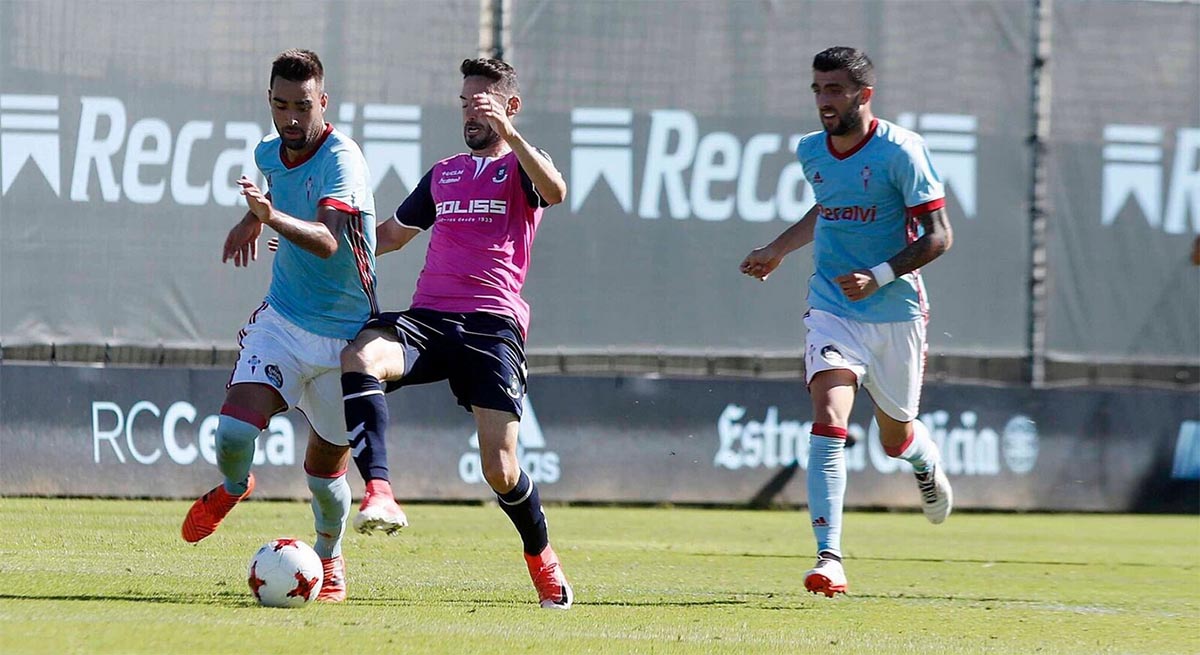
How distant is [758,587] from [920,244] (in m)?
1.74

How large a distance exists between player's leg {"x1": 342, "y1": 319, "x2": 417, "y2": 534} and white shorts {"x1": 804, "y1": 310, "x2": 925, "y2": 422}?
2019 millimetres

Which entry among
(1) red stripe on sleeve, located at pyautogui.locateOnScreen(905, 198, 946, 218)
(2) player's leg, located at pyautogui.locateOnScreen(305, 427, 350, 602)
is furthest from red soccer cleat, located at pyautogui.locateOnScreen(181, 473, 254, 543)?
(1) red stripe on sleeve, located at pyautogui.locateOnScreen(905, 198, 946, 218)

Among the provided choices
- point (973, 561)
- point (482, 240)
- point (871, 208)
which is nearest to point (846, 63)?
point (871, 208)

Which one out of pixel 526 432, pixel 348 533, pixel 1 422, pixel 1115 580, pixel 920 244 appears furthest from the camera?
pixel 526 432

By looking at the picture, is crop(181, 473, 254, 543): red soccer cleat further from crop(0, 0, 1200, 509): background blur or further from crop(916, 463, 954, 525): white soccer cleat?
crop(0, 0, 1200, 509): background blur

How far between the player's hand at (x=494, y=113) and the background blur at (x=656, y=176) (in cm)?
563

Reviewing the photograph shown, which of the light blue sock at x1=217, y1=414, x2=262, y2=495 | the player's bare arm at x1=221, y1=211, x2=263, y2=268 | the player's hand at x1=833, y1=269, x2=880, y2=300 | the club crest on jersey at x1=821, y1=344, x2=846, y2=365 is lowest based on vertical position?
the light blue sock at x1=217, y1=414, x2=262, y2=495

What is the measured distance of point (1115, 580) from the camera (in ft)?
28.5

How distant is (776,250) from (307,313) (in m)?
2.36

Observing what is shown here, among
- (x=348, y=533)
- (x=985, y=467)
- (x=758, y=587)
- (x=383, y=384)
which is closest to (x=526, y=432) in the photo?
(x=348, y=533)

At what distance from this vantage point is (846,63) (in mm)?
7332

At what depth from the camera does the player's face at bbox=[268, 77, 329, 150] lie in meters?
6.55

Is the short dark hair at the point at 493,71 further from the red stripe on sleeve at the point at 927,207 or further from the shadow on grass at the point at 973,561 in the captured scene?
the shadow on grass at the point at 973,561

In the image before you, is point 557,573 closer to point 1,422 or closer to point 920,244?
point 920,244
